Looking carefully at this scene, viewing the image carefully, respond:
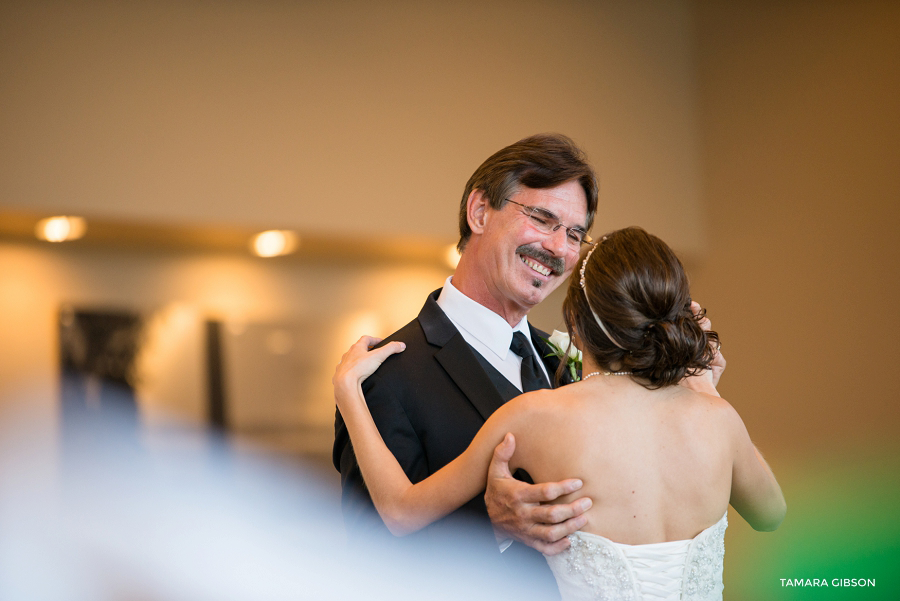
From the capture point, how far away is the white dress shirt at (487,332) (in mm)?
2117

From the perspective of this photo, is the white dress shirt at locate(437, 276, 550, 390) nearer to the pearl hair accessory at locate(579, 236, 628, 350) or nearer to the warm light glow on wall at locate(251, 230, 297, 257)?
the pearl hair accessory at locate(579, 236, 628, 350)

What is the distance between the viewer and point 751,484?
165cm

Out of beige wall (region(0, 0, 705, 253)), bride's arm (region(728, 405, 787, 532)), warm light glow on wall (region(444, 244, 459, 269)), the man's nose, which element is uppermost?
beige wall (region(0, 0, 705, 253))

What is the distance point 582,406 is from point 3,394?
3.81 metres

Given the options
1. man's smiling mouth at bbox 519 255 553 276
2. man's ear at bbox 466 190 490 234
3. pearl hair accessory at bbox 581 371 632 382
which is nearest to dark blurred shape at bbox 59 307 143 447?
man's ear at bbox 466 190 490 234

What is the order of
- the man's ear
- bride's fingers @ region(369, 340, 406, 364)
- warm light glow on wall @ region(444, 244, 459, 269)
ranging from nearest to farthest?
bride's fingers @ region(369, 340, 406, 364), the man's ear, warm light glow on wall @ region(444, 244, 459, 269)

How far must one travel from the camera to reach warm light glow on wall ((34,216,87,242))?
409 cm

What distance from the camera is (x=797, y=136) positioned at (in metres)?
4.54

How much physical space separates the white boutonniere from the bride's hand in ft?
1.62

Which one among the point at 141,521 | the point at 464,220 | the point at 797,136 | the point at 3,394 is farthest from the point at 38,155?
the point at 797,136

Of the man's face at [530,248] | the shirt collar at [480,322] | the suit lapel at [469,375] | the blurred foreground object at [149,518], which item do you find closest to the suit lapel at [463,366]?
the suit lapel at [469,375]

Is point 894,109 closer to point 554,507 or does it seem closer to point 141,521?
point 554,507

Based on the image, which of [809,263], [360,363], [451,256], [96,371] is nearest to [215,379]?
[96,371]

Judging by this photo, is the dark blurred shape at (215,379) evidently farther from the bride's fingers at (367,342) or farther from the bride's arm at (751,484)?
the bride's arm at (751,484)
